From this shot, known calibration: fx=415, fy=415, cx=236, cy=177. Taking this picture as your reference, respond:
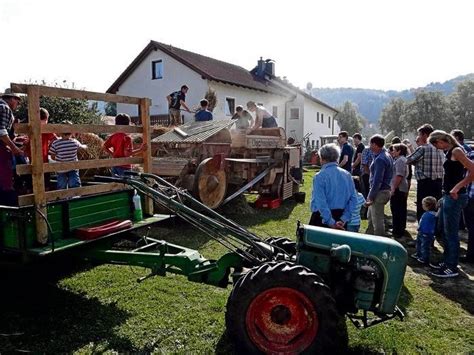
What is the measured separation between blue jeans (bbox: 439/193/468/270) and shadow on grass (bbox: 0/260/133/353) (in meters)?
Result: 4.22

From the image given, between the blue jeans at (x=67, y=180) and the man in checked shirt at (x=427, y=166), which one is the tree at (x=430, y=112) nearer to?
the man in checked shirt at (x=427, y=166)

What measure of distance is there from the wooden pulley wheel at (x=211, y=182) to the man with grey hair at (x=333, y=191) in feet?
12.3

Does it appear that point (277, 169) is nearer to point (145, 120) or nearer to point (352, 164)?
point (352, 164)

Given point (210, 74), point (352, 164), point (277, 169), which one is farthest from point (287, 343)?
point (210, 74)

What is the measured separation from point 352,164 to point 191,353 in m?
8.63

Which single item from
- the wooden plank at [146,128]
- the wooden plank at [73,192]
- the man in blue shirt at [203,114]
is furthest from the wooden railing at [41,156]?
the man in blue shirt at [203,114]

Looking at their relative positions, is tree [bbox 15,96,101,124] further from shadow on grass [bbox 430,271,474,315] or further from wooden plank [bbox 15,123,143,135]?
shadow on grass [bbox 430,271,474,315]

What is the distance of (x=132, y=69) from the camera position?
28609 mm

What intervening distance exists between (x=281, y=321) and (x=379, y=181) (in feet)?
11.5

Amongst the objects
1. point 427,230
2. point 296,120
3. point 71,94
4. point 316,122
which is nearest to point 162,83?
point 296,120

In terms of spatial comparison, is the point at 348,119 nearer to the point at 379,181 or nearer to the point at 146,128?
the point at 379,181

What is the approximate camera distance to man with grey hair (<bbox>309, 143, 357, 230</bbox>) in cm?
434

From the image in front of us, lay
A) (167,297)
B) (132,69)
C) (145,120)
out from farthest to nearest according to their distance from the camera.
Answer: (132,69)
(145,120)
(167,297)

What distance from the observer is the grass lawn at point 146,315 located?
3645mm
